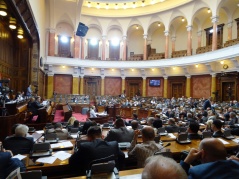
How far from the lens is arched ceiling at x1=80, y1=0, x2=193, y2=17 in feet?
61.8

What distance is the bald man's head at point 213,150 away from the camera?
1719 millimetres

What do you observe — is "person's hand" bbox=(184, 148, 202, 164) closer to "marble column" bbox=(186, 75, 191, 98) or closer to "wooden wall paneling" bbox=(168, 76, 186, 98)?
"marble column" bbox=(186, 75, 191, 98)

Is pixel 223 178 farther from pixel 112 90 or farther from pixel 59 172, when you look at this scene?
pixel 112 90

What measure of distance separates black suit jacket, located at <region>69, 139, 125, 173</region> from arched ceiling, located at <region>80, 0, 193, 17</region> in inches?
742

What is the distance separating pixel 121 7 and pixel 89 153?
800 inches

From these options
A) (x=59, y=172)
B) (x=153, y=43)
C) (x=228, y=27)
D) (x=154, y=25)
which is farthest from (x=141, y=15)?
(x=59, y=172)

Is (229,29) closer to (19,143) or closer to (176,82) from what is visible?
(176,82)

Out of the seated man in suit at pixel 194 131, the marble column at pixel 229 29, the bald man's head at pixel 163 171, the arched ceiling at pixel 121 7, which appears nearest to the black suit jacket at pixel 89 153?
the bald man's head at pixel 163 171

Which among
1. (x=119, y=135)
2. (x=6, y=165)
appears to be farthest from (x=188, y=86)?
(x=6, y=165)

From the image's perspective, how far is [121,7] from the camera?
1992 cm

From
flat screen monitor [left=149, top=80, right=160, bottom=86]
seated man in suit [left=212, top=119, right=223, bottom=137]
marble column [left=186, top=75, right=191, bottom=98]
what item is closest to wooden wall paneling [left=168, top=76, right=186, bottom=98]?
marble column [left=186, top=75, right=191, bottom=98]

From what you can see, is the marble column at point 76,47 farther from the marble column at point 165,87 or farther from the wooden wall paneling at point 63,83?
the marble column at point 165,87

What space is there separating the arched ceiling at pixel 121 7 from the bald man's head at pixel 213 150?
751 inches

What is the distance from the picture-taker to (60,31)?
64.0 feet
